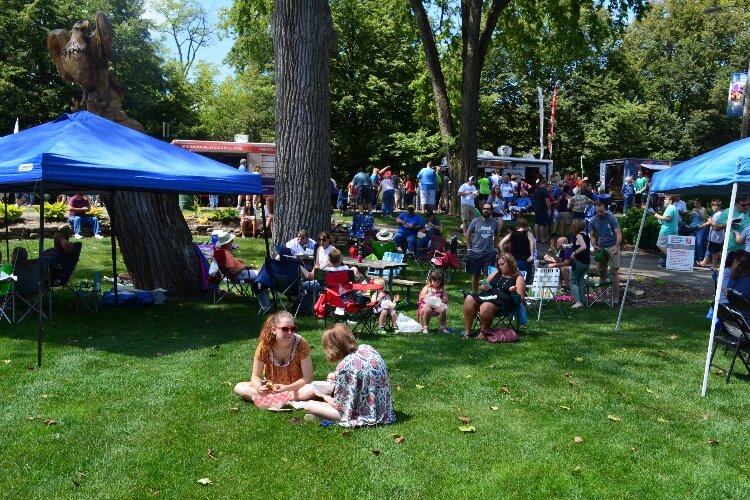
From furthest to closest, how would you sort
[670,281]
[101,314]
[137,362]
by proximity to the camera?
[670,281] → [101,314] → [137,362]

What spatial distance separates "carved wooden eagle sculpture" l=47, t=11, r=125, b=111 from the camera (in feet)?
40.6

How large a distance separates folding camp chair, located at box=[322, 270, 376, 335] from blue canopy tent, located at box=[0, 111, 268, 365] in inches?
60.1

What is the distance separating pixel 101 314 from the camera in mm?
10922

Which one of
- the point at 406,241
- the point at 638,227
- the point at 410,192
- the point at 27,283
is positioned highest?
the point at 410,192

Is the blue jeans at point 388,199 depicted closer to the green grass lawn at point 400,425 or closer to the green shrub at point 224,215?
the green shrub at point 224,215

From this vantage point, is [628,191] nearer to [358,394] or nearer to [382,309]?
[382,309]

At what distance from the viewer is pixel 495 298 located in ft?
30.9

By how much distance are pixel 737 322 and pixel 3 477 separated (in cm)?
625

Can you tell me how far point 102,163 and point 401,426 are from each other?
4820mm

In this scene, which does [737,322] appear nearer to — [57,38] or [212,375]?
[212,375]

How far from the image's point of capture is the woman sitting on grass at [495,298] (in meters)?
9.38

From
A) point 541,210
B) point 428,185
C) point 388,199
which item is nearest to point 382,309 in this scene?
point 541,210

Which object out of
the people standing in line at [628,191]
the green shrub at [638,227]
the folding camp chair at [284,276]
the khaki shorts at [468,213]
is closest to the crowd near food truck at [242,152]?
the khaki shorts at [468,213]

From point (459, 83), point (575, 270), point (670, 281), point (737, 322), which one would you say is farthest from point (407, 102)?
point (737, 322)
